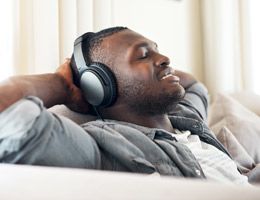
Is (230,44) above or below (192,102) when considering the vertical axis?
above

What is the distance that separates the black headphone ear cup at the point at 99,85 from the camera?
3.89 feet

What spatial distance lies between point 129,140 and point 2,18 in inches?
24.7

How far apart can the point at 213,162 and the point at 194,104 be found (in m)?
0.43

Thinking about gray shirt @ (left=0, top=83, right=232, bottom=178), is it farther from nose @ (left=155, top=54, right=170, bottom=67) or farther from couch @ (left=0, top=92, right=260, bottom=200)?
nose @ (left=155, top=54, right=170, bottom=67)

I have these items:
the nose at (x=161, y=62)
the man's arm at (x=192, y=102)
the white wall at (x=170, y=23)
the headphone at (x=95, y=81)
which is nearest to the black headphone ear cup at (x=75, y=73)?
the headphone at (x=95, y=81)

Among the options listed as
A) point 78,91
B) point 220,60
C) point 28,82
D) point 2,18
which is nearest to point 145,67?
point 78,91

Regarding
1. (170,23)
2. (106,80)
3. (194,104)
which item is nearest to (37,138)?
(106,80)

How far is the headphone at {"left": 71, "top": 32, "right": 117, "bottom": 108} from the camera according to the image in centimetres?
119

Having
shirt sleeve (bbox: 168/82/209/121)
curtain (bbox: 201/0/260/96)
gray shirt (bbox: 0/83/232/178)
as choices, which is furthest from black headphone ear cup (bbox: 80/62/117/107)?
curtain (bbox: 201/0/260/96)

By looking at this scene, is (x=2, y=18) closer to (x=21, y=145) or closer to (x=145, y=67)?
(x=145, y=67)

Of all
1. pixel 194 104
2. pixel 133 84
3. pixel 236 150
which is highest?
pixel 133 84

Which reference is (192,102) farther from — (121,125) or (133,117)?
(121,125)

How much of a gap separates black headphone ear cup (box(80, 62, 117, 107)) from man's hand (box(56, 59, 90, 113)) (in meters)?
0.03

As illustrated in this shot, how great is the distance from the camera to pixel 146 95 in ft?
4.03
